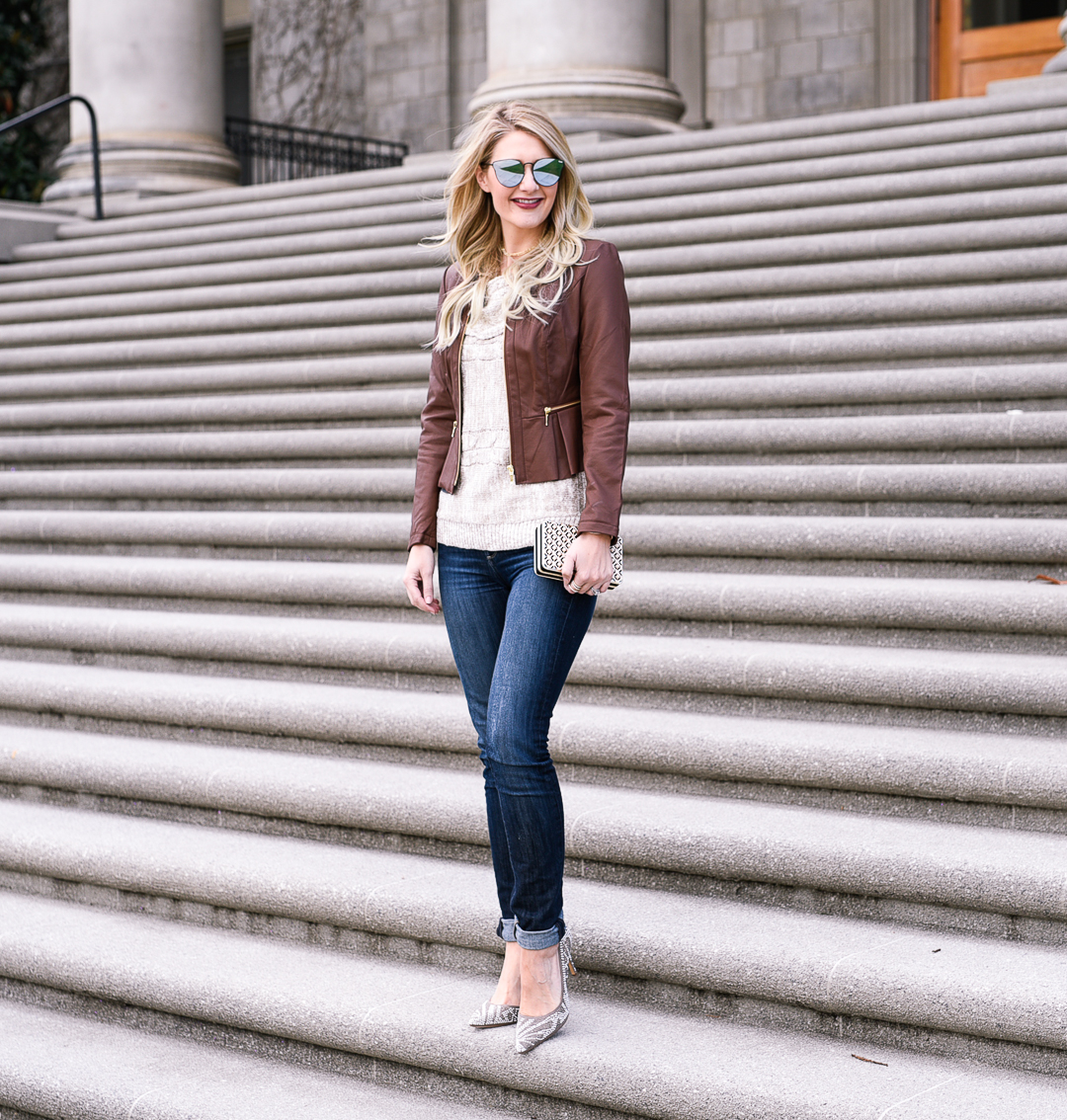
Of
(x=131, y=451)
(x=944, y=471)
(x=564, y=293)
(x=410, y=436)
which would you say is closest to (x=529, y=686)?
(x=564, y=293)

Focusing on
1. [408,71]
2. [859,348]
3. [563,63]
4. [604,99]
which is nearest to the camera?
[859,348]

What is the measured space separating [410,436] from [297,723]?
2060mm

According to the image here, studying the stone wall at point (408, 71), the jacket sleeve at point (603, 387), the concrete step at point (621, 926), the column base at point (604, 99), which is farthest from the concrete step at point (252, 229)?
the stone wall at point (408, 71)

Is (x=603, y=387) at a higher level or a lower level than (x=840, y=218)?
lower

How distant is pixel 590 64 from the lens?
9.89 m

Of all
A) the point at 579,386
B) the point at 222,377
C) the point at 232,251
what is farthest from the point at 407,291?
the point at 579,386

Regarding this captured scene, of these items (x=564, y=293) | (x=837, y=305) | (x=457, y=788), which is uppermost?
(x=837, y=305)

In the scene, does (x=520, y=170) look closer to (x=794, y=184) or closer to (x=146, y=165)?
(x=794, y=184)

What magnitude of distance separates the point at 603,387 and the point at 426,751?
1804 mm

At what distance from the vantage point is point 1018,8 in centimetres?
1222

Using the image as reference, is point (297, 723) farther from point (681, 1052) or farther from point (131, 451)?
point (131, 451)

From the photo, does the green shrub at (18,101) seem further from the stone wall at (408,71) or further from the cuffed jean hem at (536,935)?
the cuffed jean hem at (536,935)

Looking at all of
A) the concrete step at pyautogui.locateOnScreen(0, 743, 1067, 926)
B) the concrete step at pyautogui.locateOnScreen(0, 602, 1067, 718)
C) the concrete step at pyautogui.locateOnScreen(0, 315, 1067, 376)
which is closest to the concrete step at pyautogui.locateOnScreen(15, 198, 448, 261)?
the concrete step at pyautogui.locateOnScreen(0, 315, 1067, 376)

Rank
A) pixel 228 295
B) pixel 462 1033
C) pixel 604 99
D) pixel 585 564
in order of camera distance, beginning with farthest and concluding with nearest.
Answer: pixel 604 99, pixel 228 295, pixel 462 1033, pixel 585 564
